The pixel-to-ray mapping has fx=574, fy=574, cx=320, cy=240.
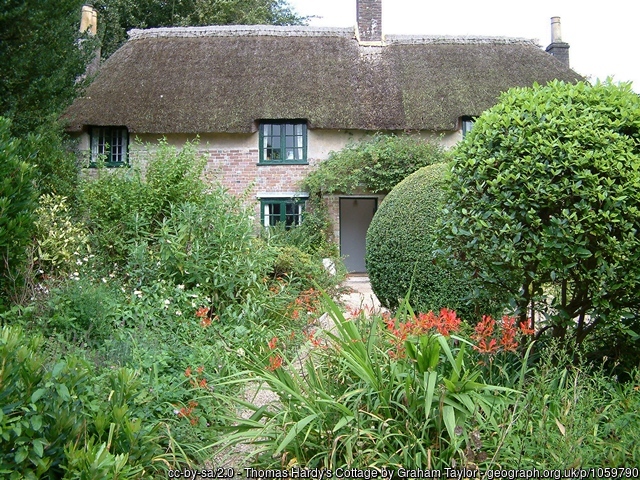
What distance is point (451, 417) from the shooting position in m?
2.84

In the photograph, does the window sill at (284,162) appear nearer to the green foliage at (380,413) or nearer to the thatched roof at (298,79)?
the thatched roof at (298,79)

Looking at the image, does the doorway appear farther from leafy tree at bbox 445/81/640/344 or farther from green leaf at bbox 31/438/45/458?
green leaf at bbox 31/438/45/458

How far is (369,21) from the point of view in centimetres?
1734

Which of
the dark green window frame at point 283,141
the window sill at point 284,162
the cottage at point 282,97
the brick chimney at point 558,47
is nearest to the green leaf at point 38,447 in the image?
the cottage at point 282,97

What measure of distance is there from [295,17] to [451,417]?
2529 cm

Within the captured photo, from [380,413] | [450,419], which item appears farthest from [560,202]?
[380,413]

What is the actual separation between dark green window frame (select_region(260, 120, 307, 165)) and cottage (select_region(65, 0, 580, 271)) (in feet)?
0.09

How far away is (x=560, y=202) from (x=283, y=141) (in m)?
12.0

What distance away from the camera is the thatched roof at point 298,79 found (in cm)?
1483

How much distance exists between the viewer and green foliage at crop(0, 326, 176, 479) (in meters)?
2.44

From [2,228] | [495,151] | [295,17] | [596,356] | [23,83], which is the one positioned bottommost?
[596,356]

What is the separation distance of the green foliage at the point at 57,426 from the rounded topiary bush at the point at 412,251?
11.0 feet

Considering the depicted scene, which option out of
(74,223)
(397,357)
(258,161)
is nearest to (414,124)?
(258,161)

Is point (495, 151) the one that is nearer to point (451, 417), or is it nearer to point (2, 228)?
point (451, 417)
